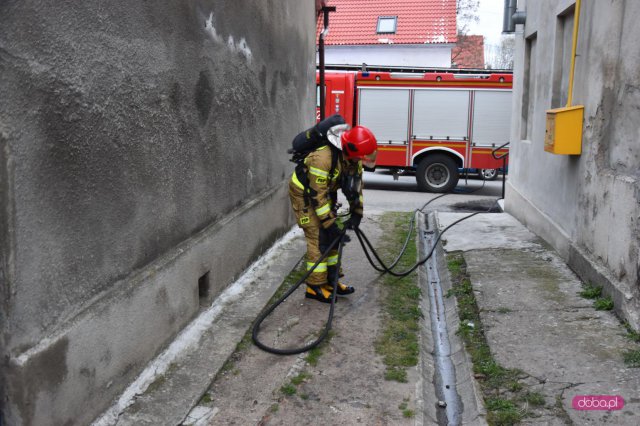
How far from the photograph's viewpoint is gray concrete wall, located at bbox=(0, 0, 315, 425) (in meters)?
2.38

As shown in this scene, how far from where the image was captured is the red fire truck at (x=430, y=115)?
43.0 feet

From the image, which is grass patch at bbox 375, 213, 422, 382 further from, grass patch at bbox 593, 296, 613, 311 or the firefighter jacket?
grass patch at bbox 593, 296, 613, 311

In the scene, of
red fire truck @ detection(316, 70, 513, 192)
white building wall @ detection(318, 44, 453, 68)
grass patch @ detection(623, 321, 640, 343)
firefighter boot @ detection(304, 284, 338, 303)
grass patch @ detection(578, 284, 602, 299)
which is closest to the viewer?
grass patch @ detection(623, 321, 640, 343)

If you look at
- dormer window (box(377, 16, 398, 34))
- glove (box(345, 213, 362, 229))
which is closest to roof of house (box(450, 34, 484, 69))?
dormer window (box(377, 16, 398, 34))

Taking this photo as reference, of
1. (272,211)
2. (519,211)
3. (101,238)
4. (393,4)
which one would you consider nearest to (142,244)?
(101,238)

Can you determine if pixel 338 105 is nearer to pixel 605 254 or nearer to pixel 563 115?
pixel 563 115

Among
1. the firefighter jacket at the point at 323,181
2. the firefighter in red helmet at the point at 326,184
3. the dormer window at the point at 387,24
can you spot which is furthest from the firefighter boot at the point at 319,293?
the dormer window at the point at 387,24

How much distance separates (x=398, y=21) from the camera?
23.5m

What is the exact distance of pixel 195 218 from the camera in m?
4.29

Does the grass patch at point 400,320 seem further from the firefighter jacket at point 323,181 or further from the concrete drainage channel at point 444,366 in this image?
the firefighter jacket at point 323,181

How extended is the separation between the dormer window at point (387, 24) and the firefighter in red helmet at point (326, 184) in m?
19.5

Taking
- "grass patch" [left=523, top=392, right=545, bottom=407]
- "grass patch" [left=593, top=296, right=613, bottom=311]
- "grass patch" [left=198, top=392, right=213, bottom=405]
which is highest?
"grass patch" [left=593, top=296, right=613, bottom=311]

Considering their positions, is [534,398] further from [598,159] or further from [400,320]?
[598,159]

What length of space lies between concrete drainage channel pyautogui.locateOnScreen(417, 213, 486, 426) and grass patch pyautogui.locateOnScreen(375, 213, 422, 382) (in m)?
0.10
